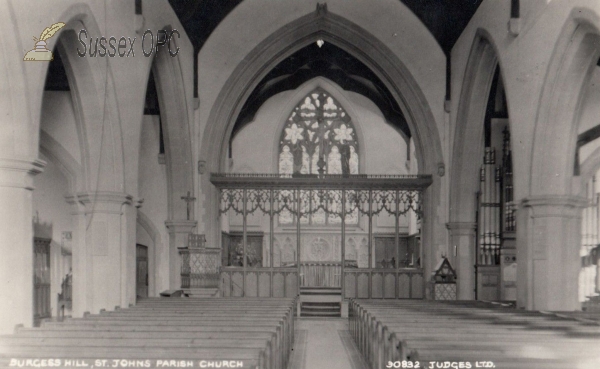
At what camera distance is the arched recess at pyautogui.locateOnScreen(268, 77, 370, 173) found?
19828 millimetres

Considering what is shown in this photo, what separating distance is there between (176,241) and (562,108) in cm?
778

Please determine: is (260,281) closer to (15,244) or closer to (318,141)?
(318,141)

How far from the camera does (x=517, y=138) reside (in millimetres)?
8977

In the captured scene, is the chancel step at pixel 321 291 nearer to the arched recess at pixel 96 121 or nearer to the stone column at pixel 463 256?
the stone column at pixel 463 256

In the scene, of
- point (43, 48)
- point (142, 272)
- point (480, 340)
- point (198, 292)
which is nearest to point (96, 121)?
point (43, 48)

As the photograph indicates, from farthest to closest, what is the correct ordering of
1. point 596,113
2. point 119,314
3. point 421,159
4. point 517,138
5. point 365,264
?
point 365,264, point 421,159, point 596,113, point 517,138, point 119,314

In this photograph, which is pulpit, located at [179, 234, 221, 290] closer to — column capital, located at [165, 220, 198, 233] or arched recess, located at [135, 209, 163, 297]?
column capital, located at [165, 220, 198, 233]

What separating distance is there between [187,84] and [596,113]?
24.7ft

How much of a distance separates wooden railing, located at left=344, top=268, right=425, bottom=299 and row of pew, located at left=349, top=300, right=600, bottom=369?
633cm

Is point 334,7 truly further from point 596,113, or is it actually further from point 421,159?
point 596,113

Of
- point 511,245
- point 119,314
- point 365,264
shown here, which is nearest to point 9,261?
point 119,314

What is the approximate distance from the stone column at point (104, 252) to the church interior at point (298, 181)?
0.03 m

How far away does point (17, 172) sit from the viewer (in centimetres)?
588

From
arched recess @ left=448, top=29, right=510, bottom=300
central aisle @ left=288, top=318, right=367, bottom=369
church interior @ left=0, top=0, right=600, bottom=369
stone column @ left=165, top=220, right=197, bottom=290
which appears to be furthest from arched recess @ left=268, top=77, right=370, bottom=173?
central aisle @ left=288, top=318, right=367, bottom=369
